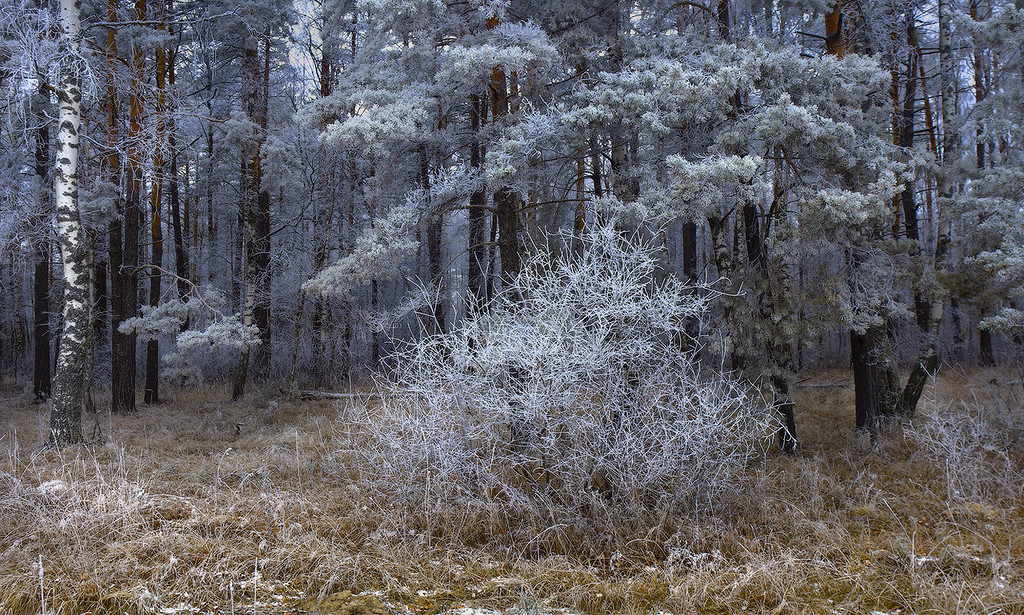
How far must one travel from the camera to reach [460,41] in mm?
9133

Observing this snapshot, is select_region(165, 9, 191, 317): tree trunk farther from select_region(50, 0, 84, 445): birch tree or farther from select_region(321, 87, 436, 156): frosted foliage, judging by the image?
select_region(321, 87, 436, 156): frosted foliage

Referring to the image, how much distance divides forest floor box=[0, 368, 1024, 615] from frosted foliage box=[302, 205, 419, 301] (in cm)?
344

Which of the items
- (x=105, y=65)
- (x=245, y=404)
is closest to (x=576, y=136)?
(x=105, y=65)

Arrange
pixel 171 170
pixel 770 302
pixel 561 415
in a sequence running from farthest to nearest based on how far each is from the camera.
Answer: pixel 171 170
pixel 770 302
pixel 561 415

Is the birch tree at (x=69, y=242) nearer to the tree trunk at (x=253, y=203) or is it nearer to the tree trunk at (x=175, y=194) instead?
the tree trunk at (x=175, y=194)

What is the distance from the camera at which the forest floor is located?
3.95 meters

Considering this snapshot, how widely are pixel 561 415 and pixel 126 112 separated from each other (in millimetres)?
11625

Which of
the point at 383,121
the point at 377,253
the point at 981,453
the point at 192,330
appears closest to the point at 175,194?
the point at 192,330

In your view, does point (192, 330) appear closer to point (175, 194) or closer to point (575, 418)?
point (175, 194)

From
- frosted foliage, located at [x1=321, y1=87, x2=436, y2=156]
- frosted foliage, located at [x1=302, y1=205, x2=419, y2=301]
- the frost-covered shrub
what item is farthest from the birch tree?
the frost-covered shrub

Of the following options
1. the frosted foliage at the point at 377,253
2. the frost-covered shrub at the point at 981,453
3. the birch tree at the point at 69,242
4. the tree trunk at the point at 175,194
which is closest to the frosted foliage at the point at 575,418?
the frost-covered shrub at the point at 981,453

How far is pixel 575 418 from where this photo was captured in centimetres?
488

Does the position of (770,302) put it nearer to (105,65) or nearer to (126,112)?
(105,65)

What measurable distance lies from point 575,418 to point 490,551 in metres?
1.26
